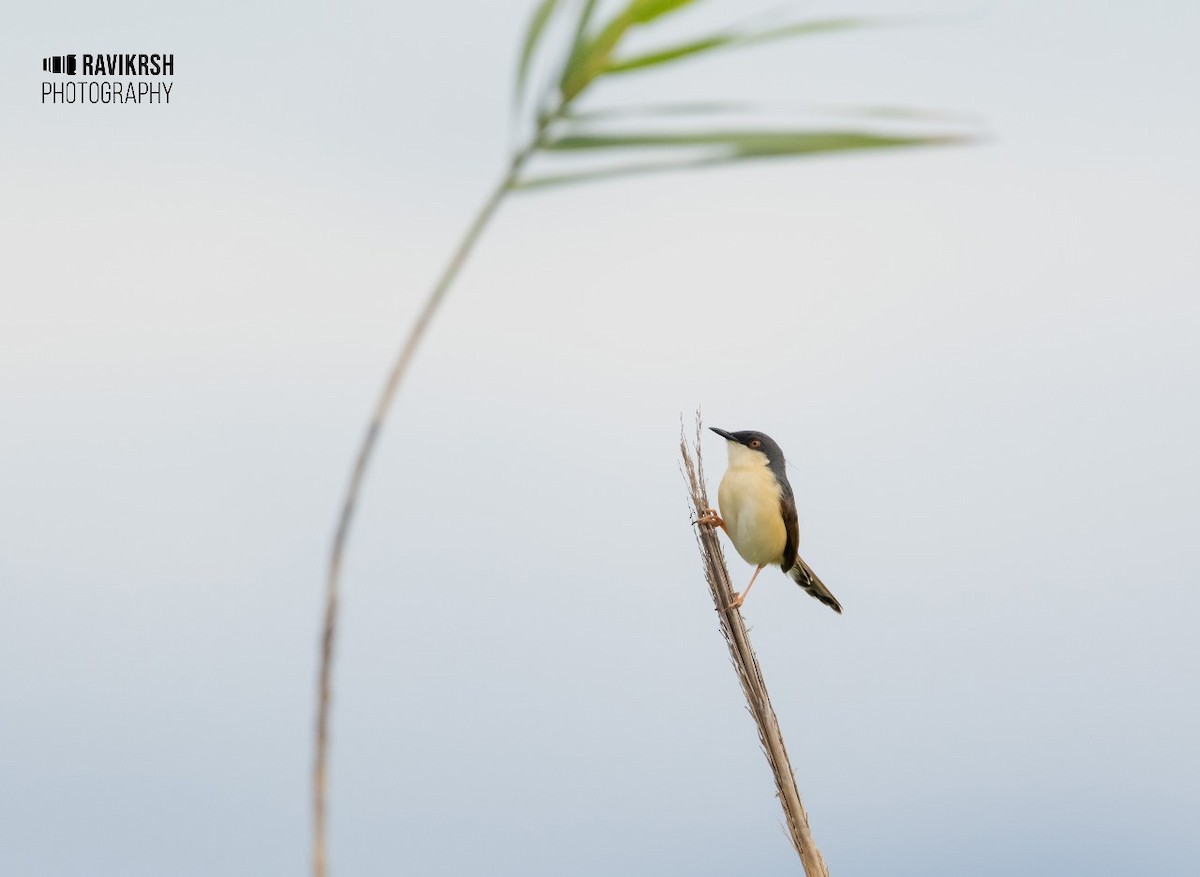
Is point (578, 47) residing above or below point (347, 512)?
above

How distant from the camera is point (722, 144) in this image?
1677 mm

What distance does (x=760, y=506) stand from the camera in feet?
18.9

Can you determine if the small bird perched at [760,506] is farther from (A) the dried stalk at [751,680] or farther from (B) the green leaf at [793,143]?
(B) the green leaf at [793,143]

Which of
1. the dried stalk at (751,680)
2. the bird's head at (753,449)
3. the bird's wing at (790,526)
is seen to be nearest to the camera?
the dried stalk at (751,680)

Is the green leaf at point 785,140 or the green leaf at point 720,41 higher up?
the green leaf at point 720,41

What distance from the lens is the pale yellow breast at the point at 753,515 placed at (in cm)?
575

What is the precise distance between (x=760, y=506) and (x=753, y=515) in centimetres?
→ 6

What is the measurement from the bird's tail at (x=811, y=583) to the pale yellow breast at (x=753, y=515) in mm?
342

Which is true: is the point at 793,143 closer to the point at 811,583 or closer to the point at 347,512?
the point at 347,512

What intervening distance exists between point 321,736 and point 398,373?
58cm

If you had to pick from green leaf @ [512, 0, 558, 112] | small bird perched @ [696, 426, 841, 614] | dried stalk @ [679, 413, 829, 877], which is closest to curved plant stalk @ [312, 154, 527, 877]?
green leaf @ [512, 0, 558, 112]

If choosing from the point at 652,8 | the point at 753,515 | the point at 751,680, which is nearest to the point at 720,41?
the point at 652,8

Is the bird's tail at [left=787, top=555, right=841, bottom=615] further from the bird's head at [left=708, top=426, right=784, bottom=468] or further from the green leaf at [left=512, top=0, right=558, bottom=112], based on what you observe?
the green leaf at [left=512, top=0, right=558, bottom=112]

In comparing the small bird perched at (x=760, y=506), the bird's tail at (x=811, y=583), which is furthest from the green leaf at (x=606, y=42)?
the bird's tail at (x=811, y=583)
